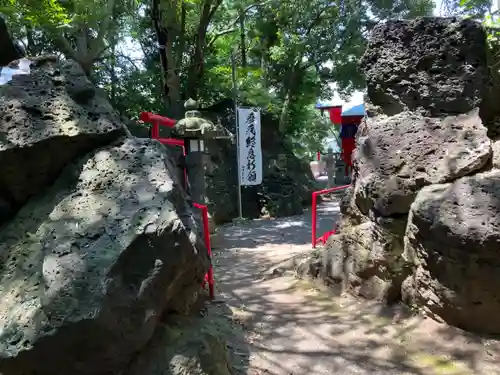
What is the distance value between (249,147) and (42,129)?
7.81 metres

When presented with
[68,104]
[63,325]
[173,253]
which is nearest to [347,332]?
[173,253]

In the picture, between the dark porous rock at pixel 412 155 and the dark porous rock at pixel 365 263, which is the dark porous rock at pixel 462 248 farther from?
the dark porous rock at pixel 365 263

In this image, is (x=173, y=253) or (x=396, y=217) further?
(x=396, y=217)

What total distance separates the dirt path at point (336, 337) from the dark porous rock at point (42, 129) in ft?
5.62

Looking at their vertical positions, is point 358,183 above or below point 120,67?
below

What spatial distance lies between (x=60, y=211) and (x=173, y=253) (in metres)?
A: 0.64

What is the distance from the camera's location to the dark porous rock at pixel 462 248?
2947mm

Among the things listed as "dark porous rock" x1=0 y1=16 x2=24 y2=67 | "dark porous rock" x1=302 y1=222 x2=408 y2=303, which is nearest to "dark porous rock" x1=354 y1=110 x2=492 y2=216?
"dark porous rock" x1=302 y1=222 x2=408 y2=303

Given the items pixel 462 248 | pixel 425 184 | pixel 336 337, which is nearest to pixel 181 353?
pixel 336 337

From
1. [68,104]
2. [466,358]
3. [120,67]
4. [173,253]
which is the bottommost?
[466,358]

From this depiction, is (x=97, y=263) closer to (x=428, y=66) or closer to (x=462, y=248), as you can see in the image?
(x=462, y=248)

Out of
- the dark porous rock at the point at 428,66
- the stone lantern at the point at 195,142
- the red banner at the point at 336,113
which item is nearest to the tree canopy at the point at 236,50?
the red banner at the point at 336,113

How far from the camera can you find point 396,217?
374 centimetres

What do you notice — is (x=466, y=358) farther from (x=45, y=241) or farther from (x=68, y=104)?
(x=68, y=104)
